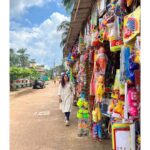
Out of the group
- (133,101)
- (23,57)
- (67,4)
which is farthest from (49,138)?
(23,57)

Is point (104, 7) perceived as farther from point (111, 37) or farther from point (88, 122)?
point (88, 122)

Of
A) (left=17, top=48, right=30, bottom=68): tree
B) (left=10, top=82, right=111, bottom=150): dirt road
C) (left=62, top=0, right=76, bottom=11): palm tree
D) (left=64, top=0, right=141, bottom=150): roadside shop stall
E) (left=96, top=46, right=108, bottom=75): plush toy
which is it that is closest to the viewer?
(left=64, top=0, right=141, bottom=150): roadside shop stall

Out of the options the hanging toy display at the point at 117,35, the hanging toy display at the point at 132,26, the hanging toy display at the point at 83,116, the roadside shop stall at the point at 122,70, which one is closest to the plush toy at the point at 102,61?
the roadside shop stall at the point at 122,70

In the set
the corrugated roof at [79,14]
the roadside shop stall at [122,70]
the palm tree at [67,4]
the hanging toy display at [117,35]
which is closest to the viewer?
the roadside shop stall at [122,70]

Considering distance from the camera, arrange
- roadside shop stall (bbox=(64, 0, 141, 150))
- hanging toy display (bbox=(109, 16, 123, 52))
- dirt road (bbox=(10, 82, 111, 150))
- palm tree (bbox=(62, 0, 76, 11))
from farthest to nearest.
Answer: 1. palm tree (bbox=(62, 0, 76, 11))
2. dirt road (bbox=(10, 82, 111, 150))
3. hanging toy display (bbox=(109, 16, 123, 52))
4. roadside shop stall (bbox=(64, 0, 141, 150))

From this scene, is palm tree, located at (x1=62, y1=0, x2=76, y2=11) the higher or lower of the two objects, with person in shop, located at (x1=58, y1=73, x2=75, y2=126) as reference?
higher

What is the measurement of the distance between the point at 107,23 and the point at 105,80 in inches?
40.8

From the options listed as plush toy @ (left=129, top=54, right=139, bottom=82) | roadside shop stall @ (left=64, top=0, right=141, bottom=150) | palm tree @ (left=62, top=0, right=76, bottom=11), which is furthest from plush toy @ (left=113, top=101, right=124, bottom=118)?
palm tree @ (left=62, top=0, right=76, bottom=11)

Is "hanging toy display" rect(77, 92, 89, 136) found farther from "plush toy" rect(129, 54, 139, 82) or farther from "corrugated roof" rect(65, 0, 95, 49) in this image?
"plush toy" rect(129, 54, 139, 82)

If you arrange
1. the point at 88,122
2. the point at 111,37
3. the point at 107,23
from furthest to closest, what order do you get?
the point at 88,122
the point at 107,23
the point at 111,37

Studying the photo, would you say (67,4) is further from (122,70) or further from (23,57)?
(23,57)

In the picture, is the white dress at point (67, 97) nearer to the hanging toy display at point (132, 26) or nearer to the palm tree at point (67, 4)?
the hanging toy display at point (132, 26)
